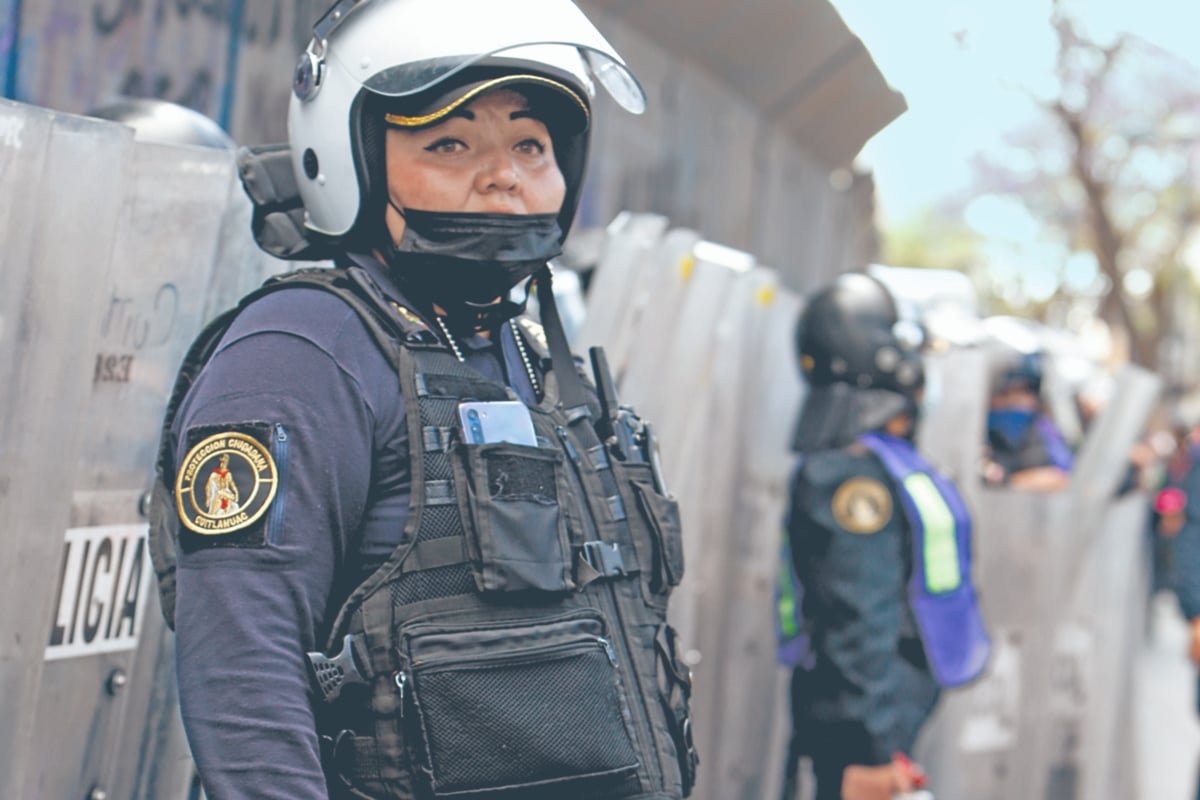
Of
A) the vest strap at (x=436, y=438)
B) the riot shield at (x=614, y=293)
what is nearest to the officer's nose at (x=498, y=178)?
the vest strap at (x=436, y=438)

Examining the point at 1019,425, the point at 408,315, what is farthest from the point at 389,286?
the point at 1019,425

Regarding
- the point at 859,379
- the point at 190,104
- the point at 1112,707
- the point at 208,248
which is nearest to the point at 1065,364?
the point at 1112,707

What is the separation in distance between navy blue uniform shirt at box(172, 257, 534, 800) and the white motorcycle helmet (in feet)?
0.90

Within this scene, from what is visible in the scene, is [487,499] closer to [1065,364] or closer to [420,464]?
[420,464]

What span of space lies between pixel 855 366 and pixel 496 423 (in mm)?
2714

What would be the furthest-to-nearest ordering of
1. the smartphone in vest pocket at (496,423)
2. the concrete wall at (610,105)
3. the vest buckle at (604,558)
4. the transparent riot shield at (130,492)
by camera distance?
the concrete wall at (610,105)
the transparent riot shield at (130,492)
the vest buckle at (604,558)
the smartphone in vest pocket at (496,423)

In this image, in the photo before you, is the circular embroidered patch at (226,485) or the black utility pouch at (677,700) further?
the black utility pouch at (677,700)

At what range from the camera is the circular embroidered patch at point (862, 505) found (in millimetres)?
4203

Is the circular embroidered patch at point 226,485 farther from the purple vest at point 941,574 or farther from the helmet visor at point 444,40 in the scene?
the purple vest at point 941,574

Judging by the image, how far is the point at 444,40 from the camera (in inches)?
86.3

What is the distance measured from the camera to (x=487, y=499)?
1999mm

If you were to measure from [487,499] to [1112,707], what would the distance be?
17.8 feet

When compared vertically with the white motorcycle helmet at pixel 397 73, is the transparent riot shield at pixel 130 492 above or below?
below

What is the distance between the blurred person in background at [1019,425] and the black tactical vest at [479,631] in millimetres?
5584
